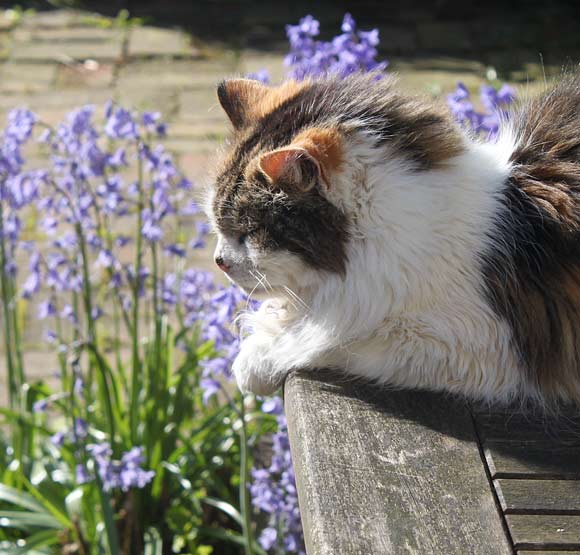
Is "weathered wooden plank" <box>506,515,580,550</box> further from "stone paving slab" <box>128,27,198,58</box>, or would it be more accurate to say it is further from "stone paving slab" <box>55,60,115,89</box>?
"stone paving slab" <box>128,27,198,58</box>

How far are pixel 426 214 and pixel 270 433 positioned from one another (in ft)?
4.31

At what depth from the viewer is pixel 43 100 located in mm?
5203

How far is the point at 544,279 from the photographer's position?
5.80 ft

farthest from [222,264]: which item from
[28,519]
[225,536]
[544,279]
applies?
[28,519]

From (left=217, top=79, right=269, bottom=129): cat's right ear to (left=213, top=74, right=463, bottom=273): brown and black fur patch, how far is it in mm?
149

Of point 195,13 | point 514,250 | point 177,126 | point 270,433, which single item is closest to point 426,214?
point 514,250

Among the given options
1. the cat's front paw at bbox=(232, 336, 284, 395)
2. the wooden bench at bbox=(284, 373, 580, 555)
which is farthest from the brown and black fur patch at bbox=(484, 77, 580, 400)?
the cat's front paw at bbox=(232, 336, 284, 395)

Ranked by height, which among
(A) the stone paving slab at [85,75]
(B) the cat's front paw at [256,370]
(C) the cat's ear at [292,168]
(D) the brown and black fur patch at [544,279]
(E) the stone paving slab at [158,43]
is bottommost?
(A) the stone paving slab at [85,75]

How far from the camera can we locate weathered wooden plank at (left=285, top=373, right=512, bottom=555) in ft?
4.30

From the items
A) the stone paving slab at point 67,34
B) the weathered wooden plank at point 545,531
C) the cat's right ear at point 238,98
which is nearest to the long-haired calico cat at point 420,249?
the cat's right ear at point 238,98

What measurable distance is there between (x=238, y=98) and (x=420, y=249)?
1.82ft

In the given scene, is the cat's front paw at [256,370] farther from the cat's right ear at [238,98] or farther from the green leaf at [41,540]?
the green leaf at [41,540]

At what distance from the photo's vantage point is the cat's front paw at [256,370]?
74.1 inches

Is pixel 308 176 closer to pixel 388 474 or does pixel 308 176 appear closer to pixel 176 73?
pixel 388 474
